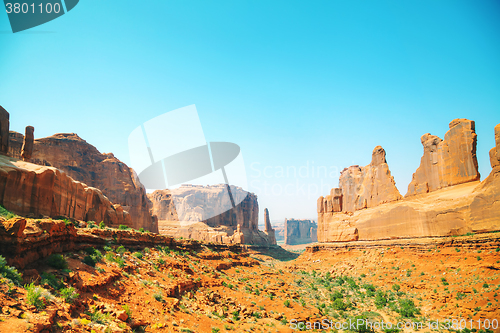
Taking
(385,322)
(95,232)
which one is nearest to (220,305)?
(95,232)

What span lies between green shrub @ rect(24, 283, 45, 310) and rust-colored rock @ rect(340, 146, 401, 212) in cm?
4041

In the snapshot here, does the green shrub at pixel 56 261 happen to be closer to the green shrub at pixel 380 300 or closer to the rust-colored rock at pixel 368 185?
the green shrub at pixel 380 300

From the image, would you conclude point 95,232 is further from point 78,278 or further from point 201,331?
point 201,331

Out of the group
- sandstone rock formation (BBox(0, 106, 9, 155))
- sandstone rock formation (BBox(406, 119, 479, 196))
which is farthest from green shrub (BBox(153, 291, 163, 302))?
sandstone rock formation (BBox(406, 119, 479, 196))

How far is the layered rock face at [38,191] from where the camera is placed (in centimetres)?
1539

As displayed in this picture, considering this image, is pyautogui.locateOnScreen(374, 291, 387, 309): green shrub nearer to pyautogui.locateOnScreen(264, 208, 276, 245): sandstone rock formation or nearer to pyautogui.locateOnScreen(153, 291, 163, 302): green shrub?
pyautogui.locateOnScreen(153, 291, 163, 302): green shrub

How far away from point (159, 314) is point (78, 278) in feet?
12.2

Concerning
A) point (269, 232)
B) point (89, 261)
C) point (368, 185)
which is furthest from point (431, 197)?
point (269, 232)

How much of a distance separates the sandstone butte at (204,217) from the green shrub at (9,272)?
219 feet

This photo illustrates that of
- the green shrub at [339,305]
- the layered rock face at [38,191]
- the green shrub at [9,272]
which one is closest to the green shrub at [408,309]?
the green shrub at [339,305]

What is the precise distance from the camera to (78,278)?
10.9 m

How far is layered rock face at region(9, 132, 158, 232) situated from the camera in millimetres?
46125

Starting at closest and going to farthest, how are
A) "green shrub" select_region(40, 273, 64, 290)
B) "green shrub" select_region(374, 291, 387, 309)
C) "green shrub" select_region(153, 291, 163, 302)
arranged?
"green shrub" select_region(40, 273, 64, 290) → "green shrub" select_region(153, 291, 163, 302) → "green shrub" select_region(374, 291, 387, 309)

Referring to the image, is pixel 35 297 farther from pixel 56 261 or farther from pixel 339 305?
pixel 339 305
